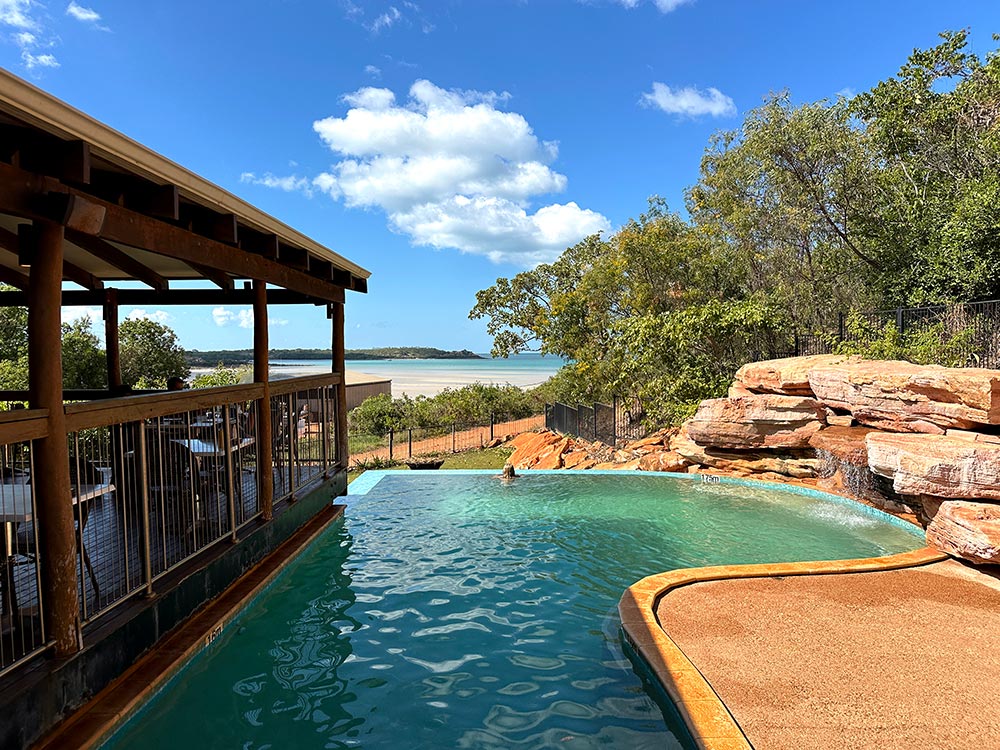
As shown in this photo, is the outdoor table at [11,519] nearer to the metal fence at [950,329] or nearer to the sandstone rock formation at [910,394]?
the sandstone rock formation at [910,394]

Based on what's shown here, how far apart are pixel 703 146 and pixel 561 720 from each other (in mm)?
24211

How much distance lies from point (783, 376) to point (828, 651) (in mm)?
8815

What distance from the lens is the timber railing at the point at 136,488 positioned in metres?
3.36

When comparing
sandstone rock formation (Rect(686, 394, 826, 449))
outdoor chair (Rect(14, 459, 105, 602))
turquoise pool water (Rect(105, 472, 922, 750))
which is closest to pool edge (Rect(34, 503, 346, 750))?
turquoise pool water (Rect(105, 472, 922, 750))

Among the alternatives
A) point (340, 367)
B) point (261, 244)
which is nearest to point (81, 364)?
point (340, 367)

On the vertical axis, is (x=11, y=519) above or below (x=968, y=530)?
above

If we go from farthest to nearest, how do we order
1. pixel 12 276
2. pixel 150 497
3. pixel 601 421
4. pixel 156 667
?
pixel 601 421 < pixel 12 276 < pixel 150 497 < pixel 156 667

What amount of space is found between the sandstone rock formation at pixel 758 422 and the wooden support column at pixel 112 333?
1089 centimetres

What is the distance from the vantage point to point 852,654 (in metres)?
4.52

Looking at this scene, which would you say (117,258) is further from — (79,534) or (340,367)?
(79,534)

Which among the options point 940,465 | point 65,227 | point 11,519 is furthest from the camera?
→ point 940,465

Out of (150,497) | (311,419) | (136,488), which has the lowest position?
(150,497)

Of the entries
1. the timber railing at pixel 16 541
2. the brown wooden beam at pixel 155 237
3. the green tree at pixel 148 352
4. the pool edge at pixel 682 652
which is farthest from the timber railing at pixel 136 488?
the green tree at pixel 148 352

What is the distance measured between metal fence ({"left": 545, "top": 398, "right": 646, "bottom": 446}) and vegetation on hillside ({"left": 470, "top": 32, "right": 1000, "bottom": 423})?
0.73 meters
